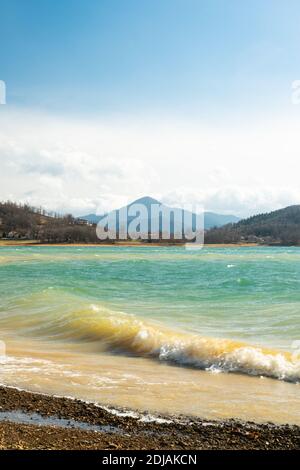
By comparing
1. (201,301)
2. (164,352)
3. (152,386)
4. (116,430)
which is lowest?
(201,301)

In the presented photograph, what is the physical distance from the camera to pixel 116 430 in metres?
8.07

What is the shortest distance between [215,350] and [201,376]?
2070 millimetres

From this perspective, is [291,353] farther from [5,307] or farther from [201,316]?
[5,307]

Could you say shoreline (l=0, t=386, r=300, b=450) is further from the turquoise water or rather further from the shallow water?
the turquoise water

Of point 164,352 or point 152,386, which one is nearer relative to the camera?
point 152,386

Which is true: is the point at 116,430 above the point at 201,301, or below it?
above

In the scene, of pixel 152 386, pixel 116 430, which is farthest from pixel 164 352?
pixel 116 430

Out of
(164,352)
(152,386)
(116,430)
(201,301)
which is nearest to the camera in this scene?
(116,430)

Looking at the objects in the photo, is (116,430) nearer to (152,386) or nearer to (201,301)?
(152,386)

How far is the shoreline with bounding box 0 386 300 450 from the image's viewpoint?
7270mm

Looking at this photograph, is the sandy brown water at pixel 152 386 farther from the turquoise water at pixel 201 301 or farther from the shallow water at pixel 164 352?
the turquoise water at pixel 201 301

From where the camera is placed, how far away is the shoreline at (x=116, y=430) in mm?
7270

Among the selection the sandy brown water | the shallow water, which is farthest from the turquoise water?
the sandy brown water

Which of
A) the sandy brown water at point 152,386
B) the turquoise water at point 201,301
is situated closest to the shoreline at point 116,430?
the sandy brown water at point 152,386
